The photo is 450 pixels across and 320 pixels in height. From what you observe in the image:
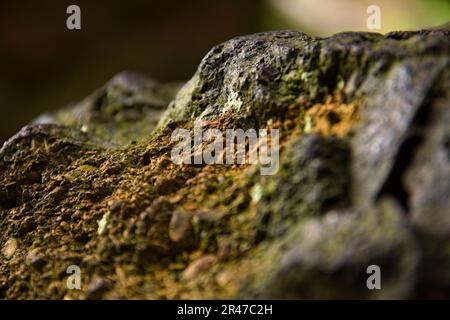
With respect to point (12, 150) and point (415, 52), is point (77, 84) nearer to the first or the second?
point (12, 150)

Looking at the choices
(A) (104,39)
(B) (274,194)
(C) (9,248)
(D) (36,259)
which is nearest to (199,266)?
(B) (274,194)

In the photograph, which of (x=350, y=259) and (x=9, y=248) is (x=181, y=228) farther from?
(x=9, y=248)

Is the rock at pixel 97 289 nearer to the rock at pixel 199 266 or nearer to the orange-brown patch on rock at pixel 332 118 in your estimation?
the rock at pixel 199 266

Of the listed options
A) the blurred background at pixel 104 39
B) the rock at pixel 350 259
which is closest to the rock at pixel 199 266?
the rock at pixel 350 259

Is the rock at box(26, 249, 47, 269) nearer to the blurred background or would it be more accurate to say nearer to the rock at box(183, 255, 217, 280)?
the rock at box(183, 255, 217, 280)

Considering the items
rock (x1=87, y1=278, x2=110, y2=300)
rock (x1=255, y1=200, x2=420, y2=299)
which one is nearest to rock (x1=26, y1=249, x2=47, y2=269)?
rock (x1=87, y1=278, x2=110, y2=300)
